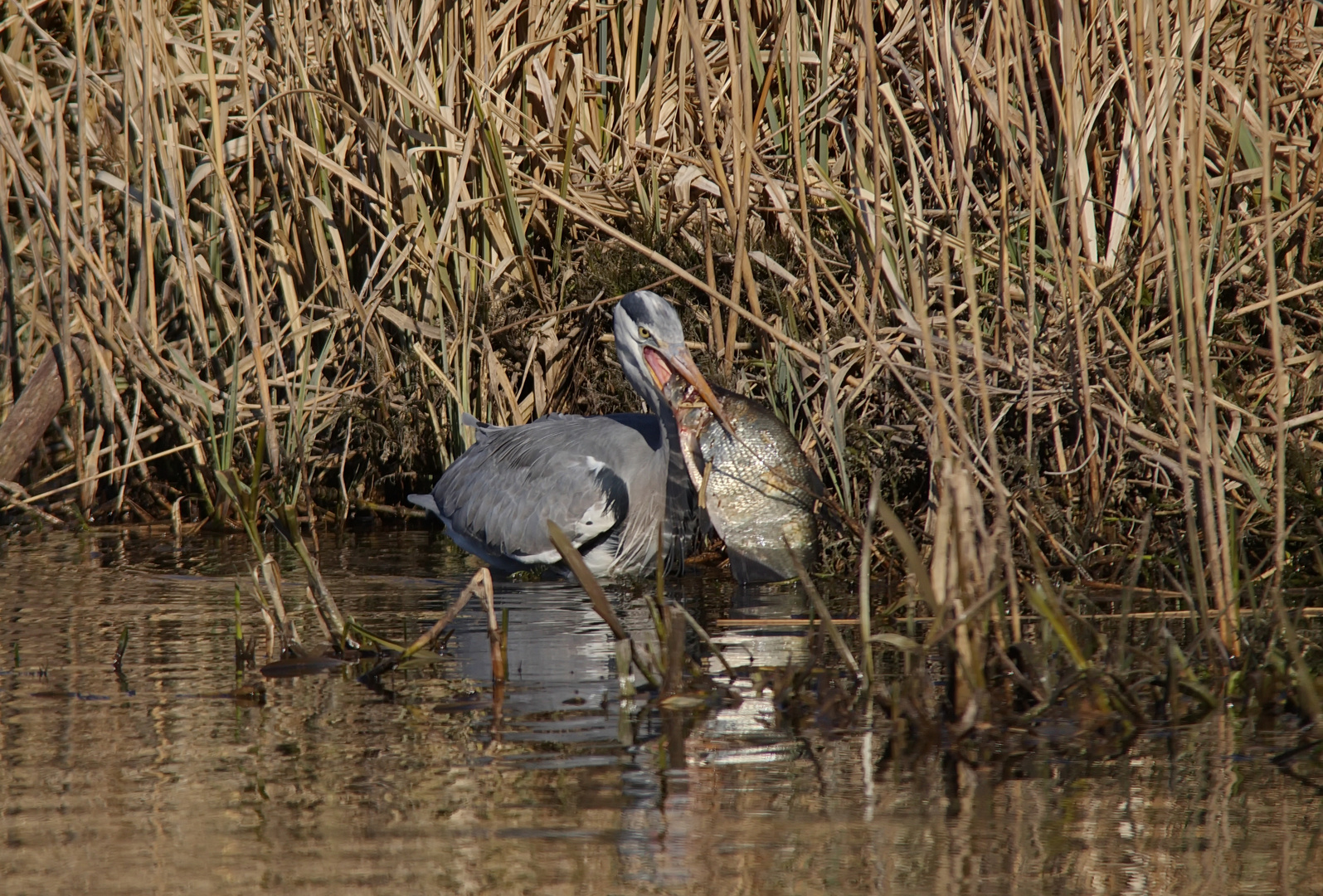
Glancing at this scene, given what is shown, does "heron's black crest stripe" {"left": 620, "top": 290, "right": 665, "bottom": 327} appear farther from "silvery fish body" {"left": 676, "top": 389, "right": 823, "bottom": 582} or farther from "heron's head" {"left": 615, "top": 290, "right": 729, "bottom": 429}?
"silvery fish body" {"left": 676, "top": 389, "right": 823, "bottom": 582}

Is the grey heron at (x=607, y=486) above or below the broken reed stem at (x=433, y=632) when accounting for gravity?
above

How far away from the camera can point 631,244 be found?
14.9 feet

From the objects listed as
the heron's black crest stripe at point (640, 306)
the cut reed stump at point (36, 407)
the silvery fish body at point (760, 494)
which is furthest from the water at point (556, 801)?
the cut reed stump at point (36, 407)

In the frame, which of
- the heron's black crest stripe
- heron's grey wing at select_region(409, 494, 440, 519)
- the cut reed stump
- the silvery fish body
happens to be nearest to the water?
the silvery fish body

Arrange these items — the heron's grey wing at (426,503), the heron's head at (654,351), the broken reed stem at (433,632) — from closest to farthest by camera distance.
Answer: the broken reed stem at (433,632), the heron's head at (654,351), the heron's grey wing at (426,503)

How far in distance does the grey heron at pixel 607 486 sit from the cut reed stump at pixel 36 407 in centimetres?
168

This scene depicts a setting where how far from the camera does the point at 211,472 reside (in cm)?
526

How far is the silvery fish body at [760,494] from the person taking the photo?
4352mm

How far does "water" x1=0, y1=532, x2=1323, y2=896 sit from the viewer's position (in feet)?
6.49

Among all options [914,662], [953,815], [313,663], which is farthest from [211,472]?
[953,815]

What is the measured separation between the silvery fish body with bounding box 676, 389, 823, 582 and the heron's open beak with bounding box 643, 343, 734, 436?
0.06 meters

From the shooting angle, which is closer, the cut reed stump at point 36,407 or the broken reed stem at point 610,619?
the broken reed stem at point 610,619

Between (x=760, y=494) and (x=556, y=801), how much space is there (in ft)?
7.14

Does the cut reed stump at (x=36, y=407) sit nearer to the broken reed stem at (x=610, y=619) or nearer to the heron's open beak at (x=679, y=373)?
the heron's open beak at (x=679, y=373)
